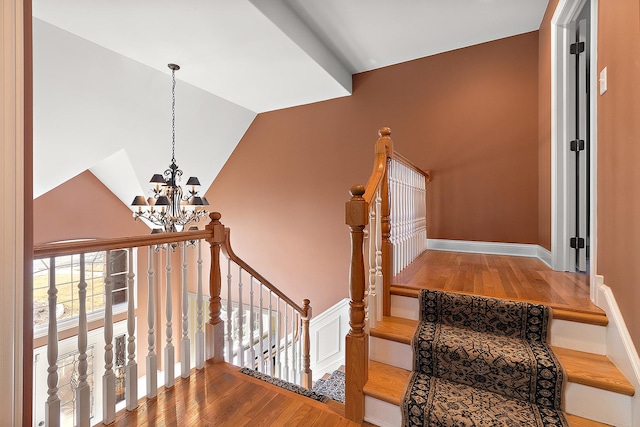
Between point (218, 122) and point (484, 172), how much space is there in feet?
12.5

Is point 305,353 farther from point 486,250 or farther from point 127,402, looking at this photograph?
point 486,250

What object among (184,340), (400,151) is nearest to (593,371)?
(184,340)

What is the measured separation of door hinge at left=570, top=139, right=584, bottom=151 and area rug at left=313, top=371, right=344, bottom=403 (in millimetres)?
3210

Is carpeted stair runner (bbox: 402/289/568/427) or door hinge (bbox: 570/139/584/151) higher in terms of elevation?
door hinge (bbox: 570/139/584/151)

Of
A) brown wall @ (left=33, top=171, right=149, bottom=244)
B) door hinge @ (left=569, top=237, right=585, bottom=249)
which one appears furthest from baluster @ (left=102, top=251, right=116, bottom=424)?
brown wall @ (left=33, top=171, right=149, bottom=244)

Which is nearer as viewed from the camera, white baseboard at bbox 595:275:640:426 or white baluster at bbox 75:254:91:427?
white baseboard at bbox 595:275:640:426

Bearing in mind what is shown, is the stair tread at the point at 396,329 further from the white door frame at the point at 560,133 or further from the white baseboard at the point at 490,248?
the white baseboard at the point at 490,248

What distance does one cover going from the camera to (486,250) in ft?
11.1

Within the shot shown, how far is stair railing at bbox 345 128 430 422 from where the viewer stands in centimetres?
152

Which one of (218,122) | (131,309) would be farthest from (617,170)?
(218,122)

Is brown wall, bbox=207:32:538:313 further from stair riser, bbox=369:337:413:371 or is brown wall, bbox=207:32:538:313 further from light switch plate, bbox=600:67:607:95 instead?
stair riser, bbox=369:337:413:371

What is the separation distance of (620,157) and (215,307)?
2.44m

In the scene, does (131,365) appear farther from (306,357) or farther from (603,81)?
(603,81)

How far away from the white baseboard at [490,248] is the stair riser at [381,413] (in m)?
2.35
